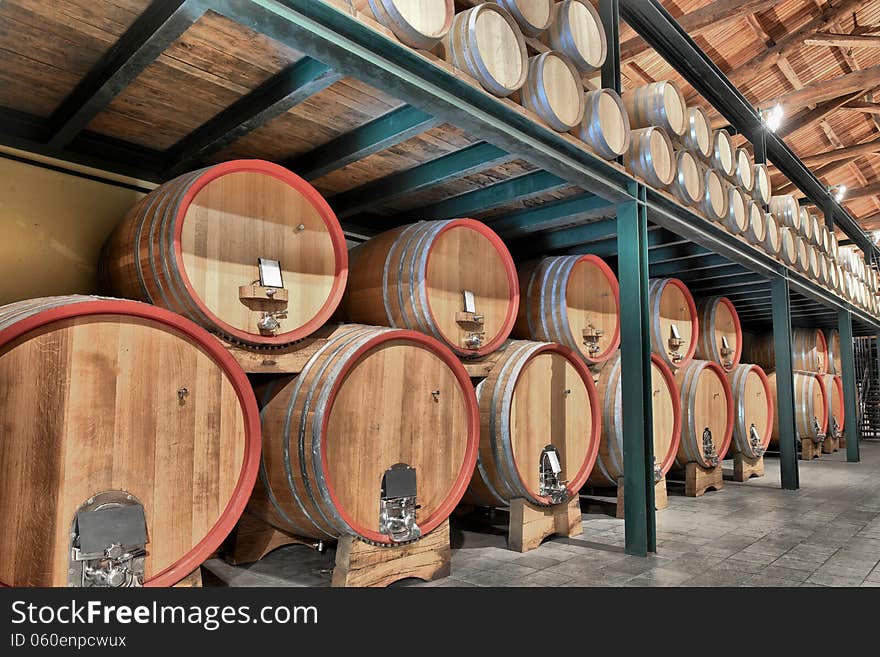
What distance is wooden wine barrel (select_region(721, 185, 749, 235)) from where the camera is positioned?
539 cm

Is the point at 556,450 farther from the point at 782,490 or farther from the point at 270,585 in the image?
the point at 782,490

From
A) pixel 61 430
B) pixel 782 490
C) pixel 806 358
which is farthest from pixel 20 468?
pixel 806 358

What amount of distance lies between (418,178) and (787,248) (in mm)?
4925

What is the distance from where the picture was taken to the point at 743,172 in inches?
235

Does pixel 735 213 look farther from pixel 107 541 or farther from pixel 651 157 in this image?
pixel 107 541

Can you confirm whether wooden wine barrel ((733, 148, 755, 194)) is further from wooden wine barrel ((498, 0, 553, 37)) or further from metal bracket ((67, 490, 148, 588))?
metal bracket ((67, 490, 148, 588))

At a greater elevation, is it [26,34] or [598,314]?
[26,34]

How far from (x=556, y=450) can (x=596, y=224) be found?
6.29 ft

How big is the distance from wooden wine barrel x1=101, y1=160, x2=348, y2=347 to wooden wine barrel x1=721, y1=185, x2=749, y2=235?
385 centimetres

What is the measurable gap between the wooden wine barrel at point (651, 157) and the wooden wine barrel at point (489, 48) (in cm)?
133

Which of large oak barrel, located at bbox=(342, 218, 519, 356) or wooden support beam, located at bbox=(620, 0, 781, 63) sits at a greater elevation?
wooden support beam, located at bbox=(620, 0, 781, 63)

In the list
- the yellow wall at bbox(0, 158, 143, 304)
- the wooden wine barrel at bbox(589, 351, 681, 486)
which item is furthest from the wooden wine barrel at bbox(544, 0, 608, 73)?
the yellow wall at bbox(0, 158, 143, 304)

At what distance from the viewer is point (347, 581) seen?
9.00 ft

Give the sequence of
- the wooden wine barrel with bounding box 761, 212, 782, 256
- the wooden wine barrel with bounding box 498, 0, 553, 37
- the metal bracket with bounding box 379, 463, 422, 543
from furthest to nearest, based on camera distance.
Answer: the wooden wine barrel with bounding box 761, 212, 782, 256 → the wooden wine barrel with bounding box 498, 0, 553, 37 → the metal bracket with bounding box 379, 463, 422, 543
